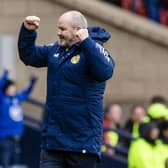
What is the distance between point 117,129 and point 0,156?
74.8 inches

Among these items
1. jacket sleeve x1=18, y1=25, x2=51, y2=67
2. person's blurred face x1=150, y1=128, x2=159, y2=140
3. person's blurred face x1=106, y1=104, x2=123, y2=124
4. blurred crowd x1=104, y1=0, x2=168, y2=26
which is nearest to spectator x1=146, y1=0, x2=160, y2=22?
blurred crowd x1=104, y1=0, x2=168, y2=26

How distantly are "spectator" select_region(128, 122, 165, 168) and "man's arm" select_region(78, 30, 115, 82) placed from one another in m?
3.50

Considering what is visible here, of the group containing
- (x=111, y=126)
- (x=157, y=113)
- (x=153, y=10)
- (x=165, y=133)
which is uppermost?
(x=153, y=10)

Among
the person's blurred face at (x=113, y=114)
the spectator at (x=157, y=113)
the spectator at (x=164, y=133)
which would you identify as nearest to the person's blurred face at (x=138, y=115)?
the person's blurred face at (x=113, y=114)

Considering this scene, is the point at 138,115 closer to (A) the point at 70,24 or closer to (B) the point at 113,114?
→ (B) the point at 113,114

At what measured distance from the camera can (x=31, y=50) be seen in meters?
8.18

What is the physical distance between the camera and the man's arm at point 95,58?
7.58 m

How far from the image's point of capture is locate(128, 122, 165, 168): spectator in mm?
11047

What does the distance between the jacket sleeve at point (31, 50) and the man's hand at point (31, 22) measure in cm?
4

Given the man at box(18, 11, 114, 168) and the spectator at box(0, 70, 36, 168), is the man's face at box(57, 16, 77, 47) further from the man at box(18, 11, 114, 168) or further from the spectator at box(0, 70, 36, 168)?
the spectator at box(0, 70, 36, 168)

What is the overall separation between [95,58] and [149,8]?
39.1 ft

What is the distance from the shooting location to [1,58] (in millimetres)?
17094

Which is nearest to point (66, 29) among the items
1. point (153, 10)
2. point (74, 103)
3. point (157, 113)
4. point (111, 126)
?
point (74, 103)

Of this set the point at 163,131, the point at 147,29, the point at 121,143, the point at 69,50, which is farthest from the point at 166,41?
the point at 69,50
